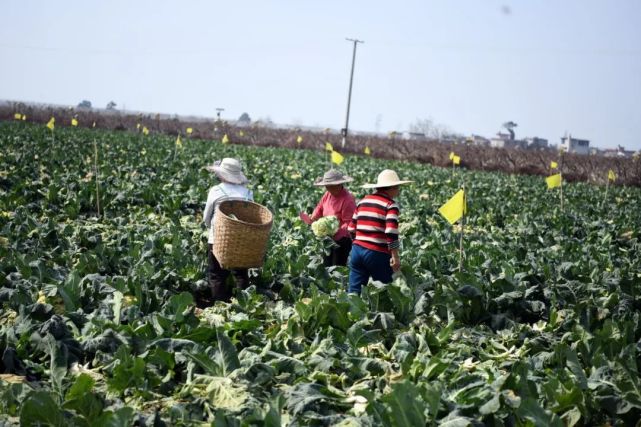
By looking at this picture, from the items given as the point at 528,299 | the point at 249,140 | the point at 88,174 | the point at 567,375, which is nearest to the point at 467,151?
the point at 249,140

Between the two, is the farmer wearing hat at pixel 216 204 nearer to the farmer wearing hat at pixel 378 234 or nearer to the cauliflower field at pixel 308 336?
the cauliflower field at pixel 308 336

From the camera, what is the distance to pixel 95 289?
20.2ft

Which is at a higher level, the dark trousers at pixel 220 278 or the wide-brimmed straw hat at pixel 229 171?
the wide-brimmed straw hat at pixel 229 171

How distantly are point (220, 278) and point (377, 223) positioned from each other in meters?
1.81

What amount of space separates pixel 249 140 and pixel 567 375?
4326cm

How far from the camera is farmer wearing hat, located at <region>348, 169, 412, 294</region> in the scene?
6.04 meters

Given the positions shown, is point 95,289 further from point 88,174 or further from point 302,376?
point 88,174

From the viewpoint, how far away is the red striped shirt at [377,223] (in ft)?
19.6

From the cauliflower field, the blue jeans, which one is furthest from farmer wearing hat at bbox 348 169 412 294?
the cauliflower field

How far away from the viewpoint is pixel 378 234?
20.1 ft

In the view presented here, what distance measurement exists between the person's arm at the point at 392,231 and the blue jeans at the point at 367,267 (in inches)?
6.2

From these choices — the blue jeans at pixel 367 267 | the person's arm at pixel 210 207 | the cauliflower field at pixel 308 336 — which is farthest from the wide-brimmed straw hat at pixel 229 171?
the blue jeans at pixel 367 267

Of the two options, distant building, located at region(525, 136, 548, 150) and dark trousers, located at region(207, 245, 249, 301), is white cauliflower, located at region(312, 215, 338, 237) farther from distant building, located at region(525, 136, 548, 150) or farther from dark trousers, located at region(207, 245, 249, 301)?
distant building, located at region(525, 136, 548, 150)

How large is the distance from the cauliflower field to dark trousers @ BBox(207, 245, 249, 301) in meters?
0.21
